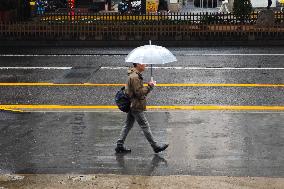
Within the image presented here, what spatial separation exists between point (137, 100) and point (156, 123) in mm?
2164

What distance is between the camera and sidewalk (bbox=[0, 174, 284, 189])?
25.1 feet

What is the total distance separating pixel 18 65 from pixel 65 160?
10041mm

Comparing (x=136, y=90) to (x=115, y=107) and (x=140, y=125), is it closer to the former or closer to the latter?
(x=140, y=125)

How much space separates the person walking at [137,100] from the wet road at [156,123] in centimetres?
18

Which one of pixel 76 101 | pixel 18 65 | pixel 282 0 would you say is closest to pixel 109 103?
pixel 76 101

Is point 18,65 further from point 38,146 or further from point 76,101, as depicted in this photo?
point 38,146

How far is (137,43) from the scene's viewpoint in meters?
23.2

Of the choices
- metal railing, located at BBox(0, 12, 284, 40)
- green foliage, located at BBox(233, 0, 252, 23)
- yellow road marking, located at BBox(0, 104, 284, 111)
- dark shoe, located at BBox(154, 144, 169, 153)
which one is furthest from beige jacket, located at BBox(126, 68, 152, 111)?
green foliage, located at BBox(233, 0, 252, 23)

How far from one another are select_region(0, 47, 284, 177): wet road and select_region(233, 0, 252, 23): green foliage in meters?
6.30

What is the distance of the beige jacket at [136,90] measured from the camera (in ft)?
28.7

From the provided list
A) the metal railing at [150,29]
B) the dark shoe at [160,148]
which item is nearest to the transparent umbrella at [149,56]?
the dark shoe at [160,148]

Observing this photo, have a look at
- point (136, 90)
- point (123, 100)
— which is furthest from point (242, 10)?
point (136, 90)

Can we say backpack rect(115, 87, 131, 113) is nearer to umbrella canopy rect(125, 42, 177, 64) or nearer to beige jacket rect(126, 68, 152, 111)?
beige jacket rect(126, 68, 152, 111)

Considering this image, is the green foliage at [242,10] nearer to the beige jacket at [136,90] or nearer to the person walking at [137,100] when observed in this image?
the person walking at [137,100]
